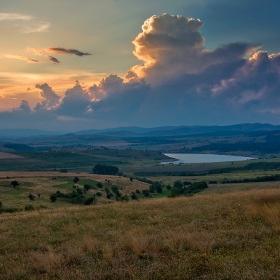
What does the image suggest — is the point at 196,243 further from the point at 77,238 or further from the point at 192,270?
the point at 77,238

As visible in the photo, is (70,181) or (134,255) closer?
(134,255)

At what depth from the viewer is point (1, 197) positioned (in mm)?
56156

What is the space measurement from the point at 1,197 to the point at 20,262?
1951 inches

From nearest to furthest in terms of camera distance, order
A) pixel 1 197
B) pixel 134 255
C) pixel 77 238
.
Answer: pixel 134 255 → pixel 77 238 → pixel 1 197

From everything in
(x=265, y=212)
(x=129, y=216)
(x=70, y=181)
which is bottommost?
(x=70, y=181)

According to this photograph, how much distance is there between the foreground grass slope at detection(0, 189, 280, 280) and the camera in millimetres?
9703

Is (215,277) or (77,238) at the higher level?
(215,277)

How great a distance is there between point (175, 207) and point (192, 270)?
41.0ft

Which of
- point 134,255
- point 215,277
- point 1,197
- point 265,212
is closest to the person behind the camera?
point 215,277

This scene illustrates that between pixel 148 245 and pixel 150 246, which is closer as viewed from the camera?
pixel 150 246

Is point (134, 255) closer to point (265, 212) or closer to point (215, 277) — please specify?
point (215, 277)

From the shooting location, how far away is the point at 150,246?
12227mm

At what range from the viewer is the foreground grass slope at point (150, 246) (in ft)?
31.8

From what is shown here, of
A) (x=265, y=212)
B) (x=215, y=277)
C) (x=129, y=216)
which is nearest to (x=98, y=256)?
(x=215, y=277)
